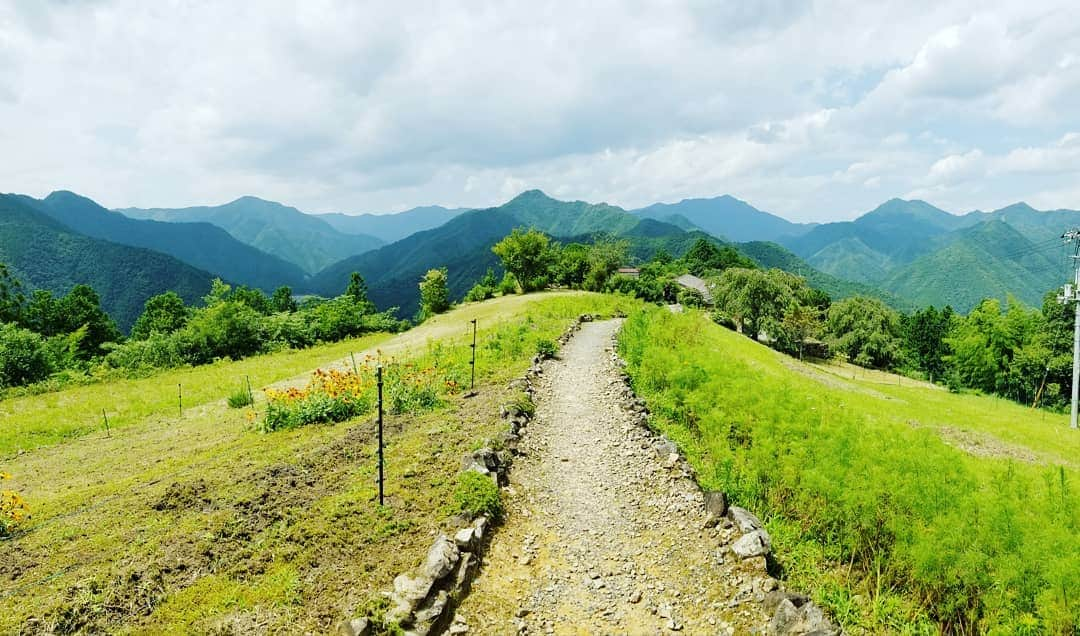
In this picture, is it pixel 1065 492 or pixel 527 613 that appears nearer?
pixel 1065 492

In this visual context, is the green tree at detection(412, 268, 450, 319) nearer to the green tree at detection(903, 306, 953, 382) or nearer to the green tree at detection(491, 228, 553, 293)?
the green tree at detection(491, 228, 553, 293)

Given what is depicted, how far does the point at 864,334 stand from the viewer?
208 ft


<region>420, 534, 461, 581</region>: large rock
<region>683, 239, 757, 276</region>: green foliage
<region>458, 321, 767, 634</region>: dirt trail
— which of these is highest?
<region>683, 239, 757, 276</region>: green foliage

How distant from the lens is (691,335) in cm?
1755

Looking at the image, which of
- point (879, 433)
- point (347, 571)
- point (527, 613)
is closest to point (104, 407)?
point (347, 571)

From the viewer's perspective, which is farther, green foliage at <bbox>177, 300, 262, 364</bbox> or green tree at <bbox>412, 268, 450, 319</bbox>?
green tree at <bbox>412, 268, 450, 319</bbox>

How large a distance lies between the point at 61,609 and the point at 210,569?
1.35 meters

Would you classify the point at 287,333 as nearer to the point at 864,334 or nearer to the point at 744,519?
the point at 744,519

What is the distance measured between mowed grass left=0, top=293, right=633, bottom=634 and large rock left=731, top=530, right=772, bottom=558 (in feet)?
13.1

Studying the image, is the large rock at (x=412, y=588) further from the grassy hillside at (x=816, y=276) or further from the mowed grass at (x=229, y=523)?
the grassy hillside at (x=816, y=276)

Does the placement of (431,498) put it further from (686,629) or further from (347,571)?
(686,629)

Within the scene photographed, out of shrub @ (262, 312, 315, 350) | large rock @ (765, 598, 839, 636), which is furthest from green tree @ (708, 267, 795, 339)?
large rock @ (765, 598, 839, 636)

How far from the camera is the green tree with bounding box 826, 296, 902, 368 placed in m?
62.5

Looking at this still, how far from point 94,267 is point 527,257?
478ft
